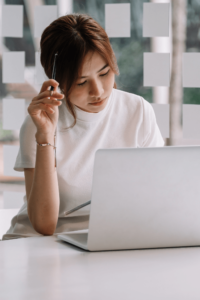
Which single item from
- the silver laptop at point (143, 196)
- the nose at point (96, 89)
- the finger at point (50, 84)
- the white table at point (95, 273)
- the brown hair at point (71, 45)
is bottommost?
the white table at point (95, 273)

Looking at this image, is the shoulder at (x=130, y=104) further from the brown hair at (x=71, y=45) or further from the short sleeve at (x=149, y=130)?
the brown hair at (x=71, y=45)

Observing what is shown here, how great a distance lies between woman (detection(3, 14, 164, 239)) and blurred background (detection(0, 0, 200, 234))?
1.04m

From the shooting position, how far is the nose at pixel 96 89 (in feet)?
3.85

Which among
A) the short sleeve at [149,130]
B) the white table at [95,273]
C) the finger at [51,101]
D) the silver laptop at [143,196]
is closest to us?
the white table at [95,273]

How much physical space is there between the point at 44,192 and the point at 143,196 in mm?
440

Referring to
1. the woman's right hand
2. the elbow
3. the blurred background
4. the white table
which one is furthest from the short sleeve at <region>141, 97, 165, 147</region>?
the blurred background

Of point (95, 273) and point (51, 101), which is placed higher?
point (51, 101)

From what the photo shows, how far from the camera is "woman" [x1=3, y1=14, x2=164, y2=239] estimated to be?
42.9 inches

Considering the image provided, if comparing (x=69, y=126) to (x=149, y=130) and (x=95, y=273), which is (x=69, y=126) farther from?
(x=95, y=273)

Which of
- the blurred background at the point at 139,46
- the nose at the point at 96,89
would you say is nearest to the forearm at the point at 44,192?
the nose at the point at 96,89

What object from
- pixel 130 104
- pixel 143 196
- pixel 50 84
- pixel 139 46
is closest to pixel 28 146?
pixel 50 84

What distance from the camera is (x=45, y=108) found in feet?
3.52

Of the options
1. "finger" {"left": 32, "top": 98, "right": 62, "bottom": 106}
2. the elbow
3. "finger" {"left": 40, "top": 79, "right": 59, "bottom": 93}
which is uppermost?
"finger" {"left": 40, "top": 79, "right": 59, "bottom": 93}

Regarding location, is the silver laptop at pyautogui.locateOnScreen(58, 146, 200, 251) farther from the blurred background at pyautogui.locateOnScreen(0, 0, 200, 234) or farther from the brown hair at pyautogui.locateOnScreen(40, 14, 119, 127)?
the blurred background at pyautogui.locateOnScreen(0, 0, 200, 234)
